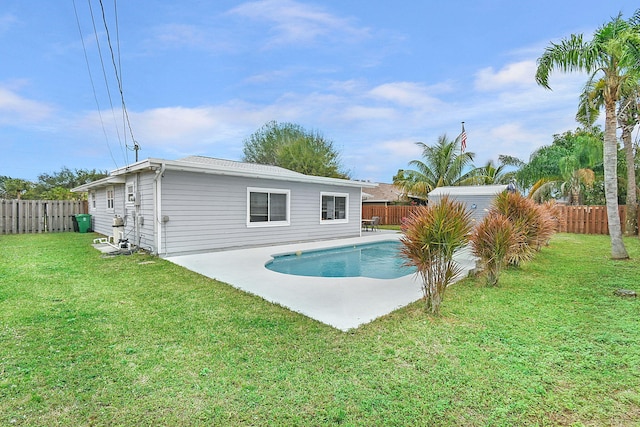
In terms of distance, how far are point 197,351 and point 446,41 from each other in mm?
14624

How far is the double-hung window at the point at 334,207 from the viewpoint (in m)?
14.2

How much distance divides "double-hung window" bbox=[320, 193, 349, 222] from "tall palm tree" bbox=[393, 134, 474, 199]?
10412 mm

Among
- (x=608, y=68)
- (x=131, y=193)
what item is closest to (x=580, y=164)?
(x=608, y=68)

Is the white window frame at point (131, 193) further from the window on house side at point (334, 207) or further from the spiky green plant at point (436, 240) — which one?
the spiky green plant at point (436, 240)

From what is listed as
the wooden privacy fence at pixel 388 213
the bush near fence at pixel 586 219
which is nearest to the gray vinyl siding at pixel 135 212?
the bush near fence at pixel 586 219

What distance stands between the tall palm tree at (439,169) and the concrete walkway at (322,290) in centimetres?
1587

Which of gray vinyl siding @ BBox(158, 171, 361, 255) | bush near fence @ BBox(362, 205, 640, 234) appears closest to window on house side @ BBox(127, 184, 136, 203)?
gray vinyl siding @ BBox(158, 171, 361, 255)

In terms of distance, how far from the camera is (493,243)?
612 cm

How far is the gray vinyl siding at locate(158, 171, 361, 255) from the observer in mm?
9508

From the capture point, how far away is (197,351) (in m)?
3.40

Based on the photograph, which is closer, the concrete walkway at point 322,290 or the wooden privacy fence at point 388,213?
the concrete walkway at point 322,290

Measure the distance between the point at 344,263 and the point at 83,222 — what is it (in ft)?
47.3

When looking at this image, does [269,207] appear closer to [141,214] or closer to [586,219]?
[141,214]

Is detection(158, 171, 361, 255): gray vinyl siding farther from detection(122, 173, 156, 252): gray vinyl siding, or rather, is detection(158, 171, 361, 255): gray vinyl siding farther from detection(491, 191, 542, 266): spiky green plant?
detection(491, 191, 542, 266): spiky green plant
